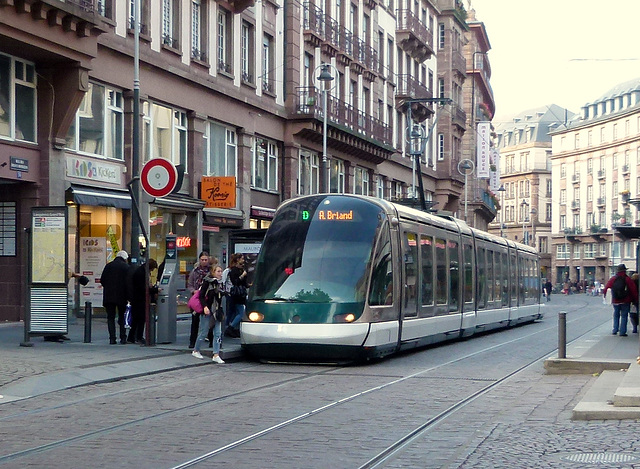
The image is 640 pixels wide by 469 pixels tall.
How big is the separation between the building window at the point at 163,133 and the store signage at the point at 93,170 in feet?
5.81

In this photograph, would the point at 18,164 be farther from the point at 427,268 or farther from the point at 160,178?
the point at 427,268

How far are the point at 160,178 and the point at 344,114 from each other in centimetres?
2495

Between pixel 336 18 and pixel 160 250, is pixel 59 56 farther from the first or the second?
pixel 336 18

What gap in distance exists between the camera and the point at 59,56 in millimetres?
23859

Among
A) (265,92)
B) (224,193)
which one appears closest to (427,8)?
(265,92)

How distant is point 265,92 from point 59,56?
44.9 ft

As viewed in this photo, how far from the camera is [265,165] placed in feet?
124

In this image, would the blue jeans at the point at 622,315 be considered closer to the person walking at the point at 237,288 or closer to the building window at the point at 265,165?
the person walking at the point at 237,288

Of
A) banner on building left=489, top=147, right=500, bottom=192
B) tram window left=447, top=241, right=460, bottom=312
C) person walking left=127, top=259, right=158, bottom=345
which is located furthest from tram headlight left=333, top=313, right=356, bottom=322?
banner on building left=489, top=147, right=500, bottom=192

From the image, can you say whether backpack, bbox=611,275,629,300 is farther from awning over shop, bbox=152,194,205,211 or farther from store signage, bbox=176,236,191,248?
store signage, bbox=176,236,191,248

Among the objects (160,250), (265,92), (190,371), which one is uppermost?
(265,92)

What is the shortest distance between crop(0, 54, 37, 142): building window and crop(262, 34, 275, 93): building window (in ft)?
44.0

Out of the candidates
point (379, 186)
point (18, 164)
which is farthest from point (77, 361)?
point (379, 186)

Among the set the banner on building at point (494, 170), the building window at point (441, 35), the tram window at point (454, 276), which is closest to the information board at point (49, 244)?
the tram window at point (454, 276)
